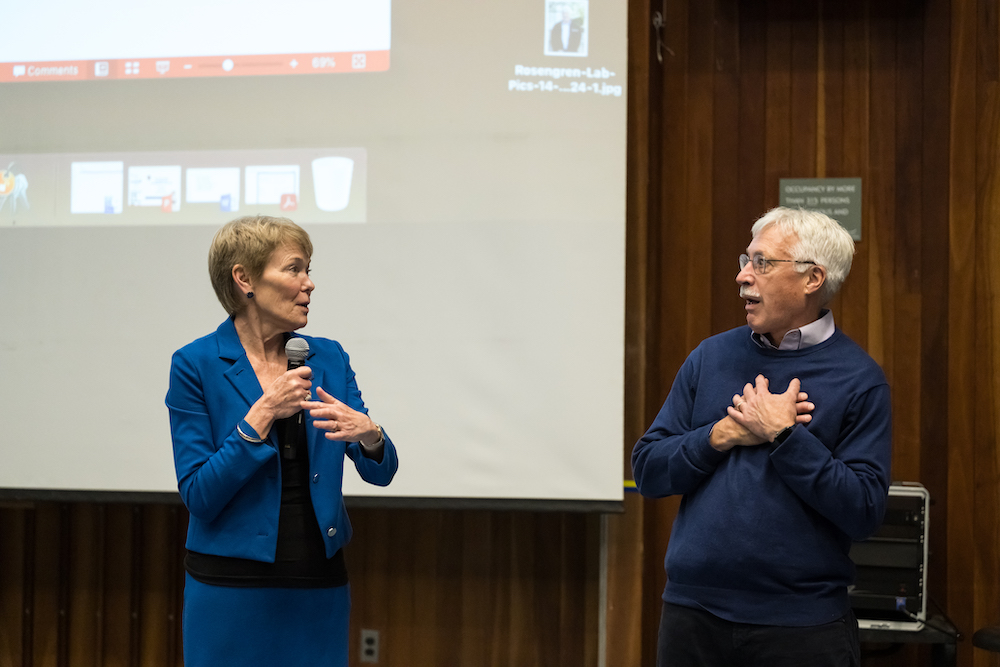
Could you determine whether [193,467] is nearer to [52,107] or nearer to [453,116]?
[453,116]

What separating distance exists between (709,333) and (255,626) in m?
2.01

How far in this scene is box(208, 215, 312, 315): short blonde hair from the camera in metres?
1.62

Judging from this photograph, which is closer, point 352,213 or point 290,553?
point 290,553

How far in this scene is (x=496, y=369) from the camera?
273cm

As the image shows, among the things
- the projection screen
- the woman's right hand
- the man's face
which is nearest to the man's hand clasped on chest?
the man's face

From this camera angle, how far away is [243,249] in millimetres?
1614

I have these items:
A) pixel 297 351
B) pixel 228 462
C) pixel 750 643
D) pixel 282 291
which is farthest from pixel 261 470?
pixel 750 643

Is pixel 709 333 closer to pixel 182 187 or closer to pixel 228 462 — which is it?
pixel 182 187

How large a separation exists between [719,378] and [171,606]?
7.80 ft

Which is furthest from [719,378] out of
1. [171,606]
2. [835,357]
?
[171,606]

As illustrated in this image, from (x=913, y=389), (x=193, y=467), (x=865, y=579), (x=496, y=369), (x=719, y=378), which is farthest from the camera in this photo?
(x=913, y=389)

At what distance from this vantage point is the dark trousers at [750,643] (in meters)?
1.47

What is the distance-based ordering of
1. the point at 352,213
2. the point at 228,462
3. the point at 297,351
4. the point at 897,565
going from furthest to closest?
the point at 352,213 < the point at 897,565 < the point at 297,351 < the point at 228,462

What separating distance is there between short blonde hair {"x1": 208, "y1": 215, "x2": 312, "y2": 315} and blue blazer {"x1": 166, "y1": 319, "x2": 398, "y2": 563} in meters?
0.08
